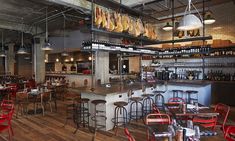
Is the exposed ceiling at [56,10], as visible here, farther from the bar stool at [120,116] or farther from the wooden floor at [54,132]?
the wooden floor at [54,132]

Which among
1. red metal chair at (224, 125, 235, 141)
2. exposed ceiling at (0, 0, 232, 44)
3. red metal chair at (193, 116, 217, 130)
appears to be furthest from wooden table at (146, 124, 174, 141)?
exposed ceiling at (0, 0, 232, 44)

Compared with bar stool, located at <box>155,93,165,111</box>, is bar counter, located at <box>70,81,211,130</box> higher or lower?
higher

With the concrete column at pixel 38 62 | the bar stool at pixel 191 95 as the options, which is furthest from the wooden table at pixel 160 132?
the concrete column at pixel 38 62

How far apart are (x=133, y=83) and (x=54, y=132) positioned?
3.05 meters

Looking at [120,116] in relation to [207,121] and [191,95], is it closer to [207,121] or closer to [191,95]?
[207,121]

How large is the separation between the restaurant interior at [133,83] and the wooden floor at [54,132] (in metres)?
0.02

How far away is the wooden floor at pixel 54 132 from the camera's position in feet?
14.4

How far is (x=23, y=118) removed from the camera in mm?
6145

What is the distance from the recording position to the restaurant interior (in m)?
3.58

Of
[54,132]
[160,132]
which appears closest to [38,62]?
[54,132]

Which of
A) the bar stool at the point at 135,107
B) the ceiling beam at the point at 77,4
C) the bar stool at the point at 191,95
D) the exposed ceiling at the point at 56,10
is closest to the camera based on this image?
the ceiling beam at the point at 77,4

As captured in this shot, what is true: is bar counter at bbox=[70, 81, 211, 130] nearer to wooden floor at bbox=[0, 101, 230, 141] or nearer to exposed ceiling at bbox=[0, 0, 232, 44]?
wooden floor at bbox=[0, 101, 230, 141]

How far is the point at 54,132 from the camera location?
4.80 m

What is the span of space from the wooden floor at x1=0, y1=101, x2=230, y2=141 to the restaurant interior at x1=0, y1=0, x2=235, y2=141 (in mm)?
24
